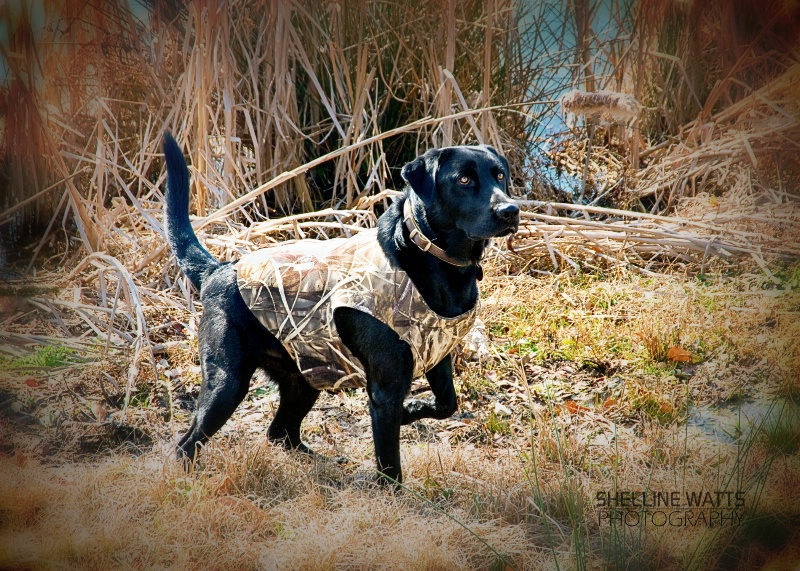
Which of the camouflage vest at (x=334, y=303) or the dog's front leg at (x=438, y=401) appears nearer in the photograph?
the camouflage vest at (x=334, y=303)

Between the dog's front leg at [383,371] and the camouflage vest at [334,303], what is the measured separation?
2 cm

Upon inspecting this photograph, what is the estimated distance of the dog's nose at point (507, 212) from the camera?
191 centimetres

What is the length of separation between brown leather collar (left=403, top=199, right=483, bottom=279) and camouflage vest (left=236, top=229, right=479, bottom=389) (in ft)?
0.29

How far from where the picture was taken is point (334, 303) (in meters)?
2.07

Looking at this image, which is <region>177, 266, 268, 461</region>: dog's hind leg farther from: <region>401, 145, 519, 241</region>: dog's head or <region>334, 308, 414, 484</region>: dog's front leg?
<region>401, 145, 519, 241</region>: dog's head

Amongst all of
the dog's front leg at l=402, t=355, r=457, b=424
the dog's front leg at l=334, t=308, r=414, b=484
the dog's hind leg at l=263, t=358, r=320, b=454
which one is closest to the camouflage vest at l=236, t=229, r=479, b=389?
the dog's front leg at l=334, t=308, r=414, b=484


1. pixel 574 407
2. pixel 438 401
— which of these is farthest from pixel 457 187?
pixel 574 407

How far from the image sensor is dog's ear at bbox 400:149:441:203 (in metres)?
2.02

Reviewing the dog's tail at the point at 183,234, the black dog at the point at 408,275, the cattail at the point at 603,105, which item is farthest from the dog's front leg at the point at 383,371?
the cattail at the point at 603,105

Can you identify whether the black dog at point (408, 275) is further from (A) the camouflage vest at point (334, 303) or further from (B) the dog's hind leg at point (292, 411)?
(B) the dog's hind leg at point (292, 411)

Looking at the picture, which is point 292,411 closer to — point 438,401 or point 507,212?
point 438,401

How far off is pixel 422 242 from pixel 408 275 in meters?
0.09

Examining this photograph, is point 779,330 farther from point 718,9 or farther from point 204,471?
point 204,471

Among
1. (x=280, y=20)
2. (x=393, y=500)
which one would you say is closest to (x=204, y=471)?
(x=393, y=500)
